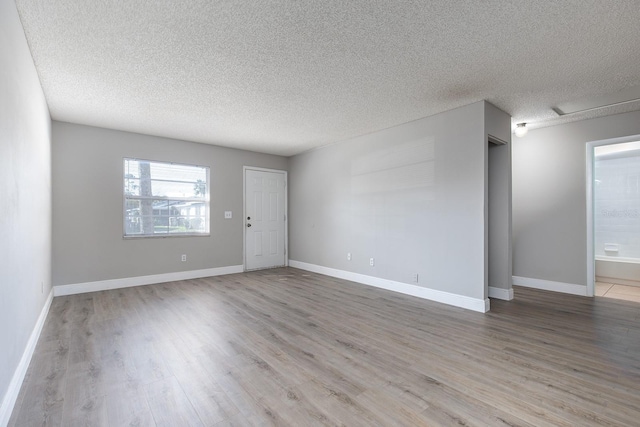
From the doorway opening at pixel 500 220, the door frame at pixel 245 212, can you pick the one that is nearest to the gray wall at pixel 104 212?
the door frame at pixel 245 212

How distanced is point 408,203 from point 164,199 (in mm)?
4184

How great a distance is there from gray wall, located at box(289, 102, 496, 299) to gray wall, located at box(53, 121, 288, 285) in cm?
224

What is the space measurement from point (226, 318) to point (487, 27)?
3692mm

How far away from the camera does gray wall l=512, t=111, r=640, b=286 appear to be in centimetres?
433

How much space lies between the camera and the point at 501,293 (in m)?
4.15

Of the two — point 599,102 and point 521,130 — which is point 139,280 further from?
point 599,102

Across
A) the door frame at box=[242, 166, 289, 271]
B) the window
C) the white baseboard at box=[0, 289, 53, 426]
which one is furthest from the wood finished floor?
the door frame at box=[242, 166, 289, 271]

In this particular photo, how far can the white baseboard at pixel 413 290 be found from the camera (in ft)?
11.9

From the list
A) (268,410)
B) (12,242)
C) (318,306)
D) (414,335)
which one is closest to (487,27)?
(414,335)

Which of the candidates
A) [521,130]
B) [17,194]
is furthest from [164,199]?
[521,130]

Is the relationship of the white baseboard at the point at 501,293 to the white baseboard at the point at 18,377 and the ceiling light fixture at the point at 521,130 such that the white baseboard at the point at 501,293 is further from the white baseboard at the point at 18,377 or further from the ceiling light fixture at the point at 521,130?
the white baseboard at the point at 18,377

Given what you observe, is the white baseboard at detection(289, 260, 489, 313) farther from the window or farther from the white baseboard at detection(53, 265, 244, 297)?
the window

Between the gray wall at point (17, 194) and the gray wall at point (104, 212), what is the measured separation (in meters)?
1.45

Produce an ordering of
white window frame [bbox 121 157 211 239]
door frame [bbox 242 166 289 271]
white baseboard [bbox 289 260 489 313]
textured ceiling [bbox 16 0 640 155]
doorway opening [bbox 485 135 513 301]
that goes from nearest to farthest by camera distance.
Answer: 1. textured ceiling [bbox 16 0 640 155]
2. white baseboard [bbox 289 260 489 313]
3. doorway opening [bbox 485 135 513 301]
4. white window frame [bbox 121 157 211 239]
5. door frame [bbox 242 166 289 271]
